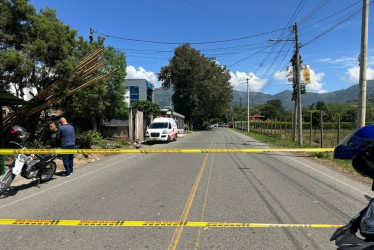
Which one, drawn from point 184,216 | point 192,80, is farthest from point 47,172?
point 192,80

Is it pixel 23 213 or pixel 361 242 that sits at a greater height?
pixel 361 242

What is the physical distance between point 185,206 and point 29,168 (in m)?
4.05

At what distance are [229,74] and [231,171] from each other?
61.0m

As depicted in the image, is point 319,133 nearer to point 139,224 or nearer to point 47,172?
point 47,172

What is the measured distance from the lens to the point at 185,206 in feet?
18.4

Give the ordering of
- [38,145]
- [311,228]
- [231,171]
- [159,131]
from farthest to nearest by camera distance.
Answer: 1. [159,131]
2. [38,145]
3. [231,171]
4. [311,228]

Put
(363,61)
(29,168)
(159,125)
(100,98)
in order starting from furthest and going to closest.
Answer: (159,125) → (100,98) → (363,61) → (29,168)

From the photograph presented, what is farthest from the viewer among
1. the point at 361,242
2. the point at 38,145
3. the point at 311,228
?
the point at 38,145

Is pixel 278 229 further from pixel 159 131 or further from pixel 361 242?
pixel 159 131

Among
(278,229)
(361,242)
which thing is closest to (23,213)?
(278,229)

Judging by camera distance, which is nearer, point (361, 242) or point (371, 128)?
point (361, 242)

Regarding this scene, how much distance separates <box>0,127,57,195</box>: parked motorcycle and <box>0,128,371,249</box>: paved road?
0.30 m

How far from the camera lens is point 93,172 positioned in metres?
9.75

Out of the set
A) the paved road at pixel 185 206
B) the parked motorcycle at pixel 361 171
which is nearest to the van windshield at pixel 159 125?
the paved road at pixel 185 206
